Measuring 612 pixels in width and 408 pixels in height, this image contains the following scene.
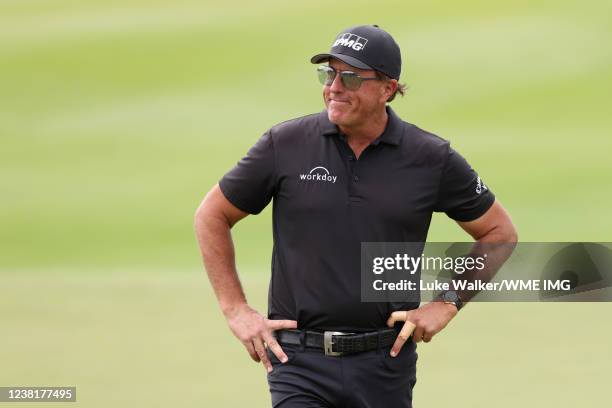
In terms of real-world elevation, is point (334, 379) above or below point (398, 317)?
below

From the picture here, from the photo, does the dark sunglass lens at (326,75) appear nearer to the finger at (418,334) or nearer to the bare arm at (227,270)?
the bare arm at (227,270)

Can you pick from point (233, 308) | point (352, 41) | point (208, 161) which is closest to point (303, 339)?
point (233, 308)

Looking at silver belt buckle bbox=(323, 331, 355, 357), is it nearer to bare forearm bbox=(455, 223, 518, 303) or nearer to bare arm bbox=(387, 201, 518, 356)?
bare arm bbox=(387, 201, 518, 356)

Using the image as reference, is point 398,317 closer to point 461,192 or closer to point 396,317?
point 396,317

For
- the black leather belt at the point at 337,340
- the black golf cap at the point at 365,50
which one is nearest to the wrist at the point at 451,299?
the black leather belt at the point at 337,340

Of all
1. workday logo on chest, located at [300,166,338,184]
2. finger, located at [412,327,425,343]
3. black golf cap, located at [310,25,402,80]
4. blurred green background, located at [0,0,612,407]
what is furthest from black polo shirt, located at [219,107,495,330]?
blurred green background, located at [0,0,612,407]

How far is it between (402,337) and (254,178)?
35.1 inches

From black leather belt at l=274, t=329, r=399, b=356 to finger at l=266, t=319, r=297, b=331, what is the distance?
0.03m

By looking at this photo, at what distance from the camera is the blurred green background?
9.95 metres

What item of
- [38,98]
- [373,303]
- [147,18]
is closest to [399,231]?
[373,303]

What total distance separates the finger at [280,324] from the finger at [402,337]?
0.43 meters

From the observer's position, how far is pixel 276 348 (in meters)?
5.58

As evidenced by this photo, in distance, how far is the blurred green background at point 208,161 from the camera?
9.95 metres

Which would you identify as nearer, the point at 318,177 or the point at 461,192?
the point at 318,177
